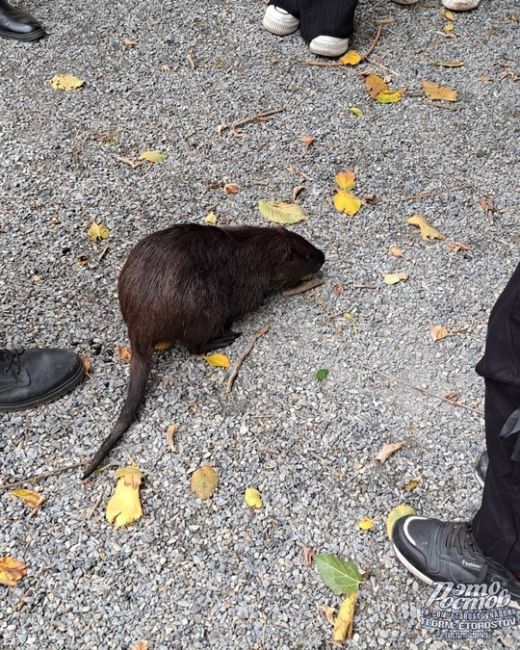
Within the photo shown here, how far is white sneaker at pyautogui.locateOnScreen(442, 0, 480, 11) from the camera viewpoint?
19.0 ft

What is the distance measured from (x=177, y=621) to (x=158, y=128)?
3262 millimetres

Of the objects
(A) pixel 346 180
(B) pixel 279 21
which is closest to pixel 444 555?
(A) pixel 346 180

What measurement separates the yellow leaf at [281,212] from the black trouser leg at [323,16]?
1738 millimetres

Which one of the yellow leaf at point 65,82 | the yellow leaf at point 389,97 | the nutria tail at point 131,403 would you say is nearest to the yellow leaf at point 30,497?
the nutria tail at point 131,403

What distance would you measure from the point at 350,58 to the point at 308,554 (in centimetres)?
386

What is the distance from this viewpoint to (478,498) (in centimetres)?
300

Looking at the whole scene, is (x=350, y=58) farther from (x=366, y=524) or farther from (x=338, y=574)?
(x=338, y=574)

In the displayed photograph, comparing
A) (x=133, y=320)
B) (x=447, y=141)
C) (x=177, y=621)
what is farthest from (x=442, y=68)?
(x=177, y=621)

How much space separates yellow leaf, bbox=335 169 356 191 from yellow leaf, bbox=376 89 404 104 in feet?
2.79

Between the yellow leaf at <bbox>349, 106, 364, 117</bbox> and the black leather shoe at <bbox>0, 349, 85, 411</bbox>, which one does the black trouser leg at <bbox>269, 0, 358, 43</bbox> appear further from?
the black leather shoe at <bbox>0, 349, 85, 411</bbox>

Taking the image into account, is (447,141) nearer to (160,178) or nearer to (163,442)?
(160,178)

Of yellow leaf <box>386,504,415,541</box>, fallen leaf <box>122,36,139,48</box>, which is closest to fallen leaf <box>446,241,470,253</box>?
yellow leaf <box>386,504,415,541</box>

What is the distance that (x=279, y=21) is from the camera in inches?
216

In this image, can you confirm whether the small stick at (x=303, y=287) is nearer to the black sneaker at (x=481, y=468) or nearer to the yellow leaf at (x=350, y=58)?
the black sneaker at (x=481, y=468)
